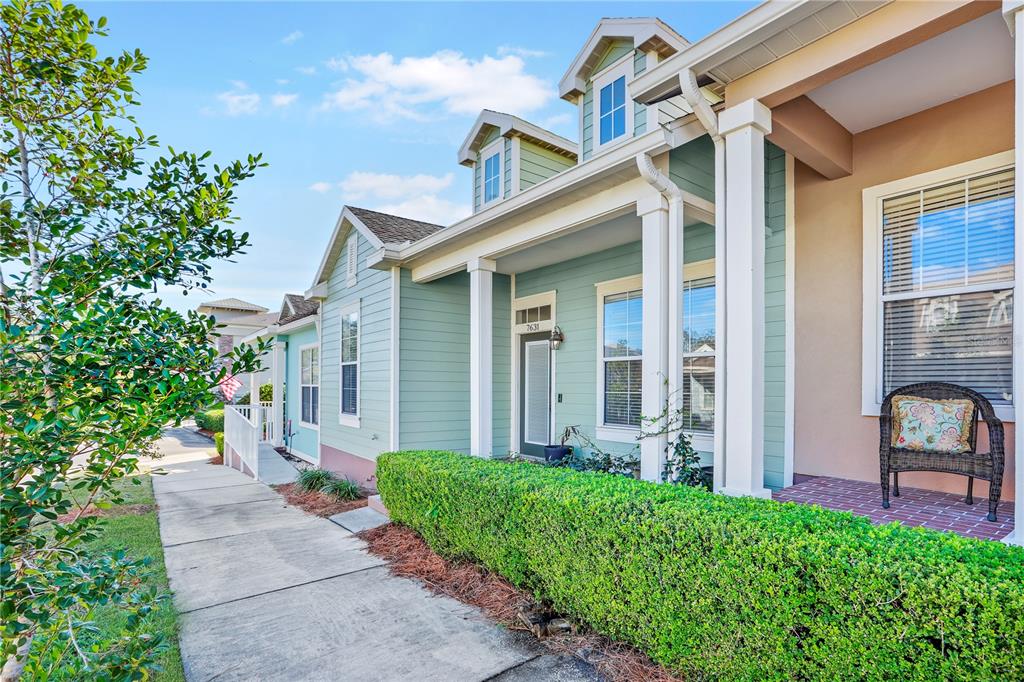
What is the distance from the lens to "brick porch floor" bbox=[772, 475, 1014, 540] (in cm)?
322

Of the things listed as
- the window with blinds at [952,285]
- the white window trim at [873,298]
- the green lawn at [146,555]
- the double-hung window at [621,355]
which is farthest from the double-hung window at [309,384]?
the window with blinds at [952,285]

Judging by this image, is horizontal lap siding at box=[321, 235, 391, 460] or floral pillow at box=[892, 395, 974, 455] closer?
floral pillow at box=[892, 395, 974, 455]

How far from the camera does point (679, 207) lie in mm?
4238

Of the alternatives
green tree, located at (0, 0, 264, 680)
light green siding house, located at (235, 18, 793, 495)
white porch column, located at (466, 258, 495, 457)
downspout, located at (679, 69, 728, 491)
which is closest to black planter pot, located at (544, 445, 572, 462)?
light green siding house, located at (235, 18, 793, 495)

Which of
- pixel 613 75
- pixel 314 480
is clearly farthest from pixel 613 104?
pixel 314 480

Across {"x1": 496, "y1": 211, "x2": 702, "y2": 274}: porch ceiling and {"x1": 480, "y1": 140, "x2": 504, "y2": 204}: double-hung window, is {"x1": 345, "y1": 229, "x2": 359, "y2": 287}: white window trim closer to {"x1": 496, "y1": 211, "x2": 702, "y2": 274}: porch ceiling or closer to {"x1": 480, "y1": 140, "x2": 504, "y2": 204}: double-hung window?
{"x1": 480, "y1": 140, "x2": 504, "y2": 204}: double-hung window

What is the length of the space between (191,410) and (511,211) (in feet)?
13.7

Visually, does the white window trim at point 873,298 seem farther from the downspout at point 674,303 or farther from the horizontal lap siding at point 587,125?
the horizontal lap siding at point 587,125

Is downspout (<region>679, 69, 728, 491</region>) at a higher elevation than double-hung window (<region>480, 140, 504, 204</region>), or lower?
lower

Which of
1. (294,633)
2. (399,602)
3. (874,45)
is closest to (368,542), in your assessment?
(399,602)

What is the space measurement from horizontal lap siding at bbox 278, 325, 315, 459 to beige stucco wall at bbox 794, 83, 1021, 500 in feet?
29.0

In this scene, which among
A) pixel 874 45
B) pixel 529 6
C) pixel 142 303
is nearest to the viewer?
pixel 142 303

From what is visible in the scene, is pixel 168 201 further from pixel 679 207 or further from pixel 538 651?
pixel 679 207

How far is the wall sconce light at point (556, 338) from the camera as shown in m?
7.20
